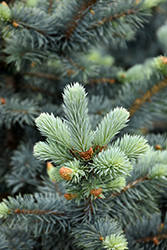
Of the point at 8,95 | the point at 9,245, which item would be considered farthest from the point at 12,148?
the point at 9,245

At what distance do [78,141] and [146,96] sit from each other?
0.35 meters

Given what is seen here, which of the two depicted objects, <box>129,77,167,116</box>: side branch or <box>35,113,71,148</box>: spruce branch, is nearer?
<box>35,113,71,148</box>: spruce branch

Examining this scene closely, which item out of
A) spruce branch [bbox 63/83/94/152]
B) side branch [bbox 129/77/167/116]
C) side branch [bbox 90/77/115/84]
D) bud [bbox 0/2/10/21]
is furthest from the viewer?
side branch [bbox 90/77/115/84]

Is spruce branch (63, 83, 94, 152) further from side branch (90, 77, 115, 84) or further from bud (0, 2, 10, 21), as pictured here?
side branch (90, 77, 115, 84)

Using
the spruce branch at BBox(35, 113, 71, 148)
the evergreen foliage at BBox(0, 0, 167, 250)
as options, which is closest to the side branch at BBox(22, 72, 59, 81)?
the evergreen foliage at BBox(0, 0, 167, 250)

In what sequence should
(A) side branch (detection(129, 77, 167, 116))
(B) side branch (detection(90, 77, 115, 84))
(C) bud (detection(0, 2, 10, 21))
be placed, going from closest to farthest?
(C) bud (detection(0, 2, 10, 21)) < (A) side branch (detection(129, 77, 167, 116)) < (B) side branch (detection(90, 77, 115, 84))

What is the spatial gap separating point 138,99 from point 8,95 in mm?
372

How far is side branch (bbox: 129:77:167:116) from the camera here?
0.65 m

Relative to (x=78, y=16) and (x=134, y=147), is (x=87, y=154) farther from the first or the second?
(x=78, y=16)

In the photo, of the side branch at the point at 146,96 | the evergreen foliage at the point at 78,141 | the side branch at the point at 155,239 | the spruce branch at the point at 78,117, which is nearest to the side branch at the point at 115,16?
the evergreen foliage at the point at 78,141

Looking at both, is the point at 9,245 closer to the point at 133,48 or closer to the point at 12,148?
the point at 12,148

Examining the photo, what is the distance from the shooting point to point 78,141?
38 centimetres

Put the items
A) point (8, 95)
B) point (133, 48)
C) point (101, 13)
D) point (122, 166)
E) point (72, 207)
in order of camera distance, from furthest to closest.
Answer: point (133, 48) < point (8, 95) < point (101, 13) < point (72, 207) < point (122, 166)

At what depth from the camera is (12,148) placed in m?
0.82
